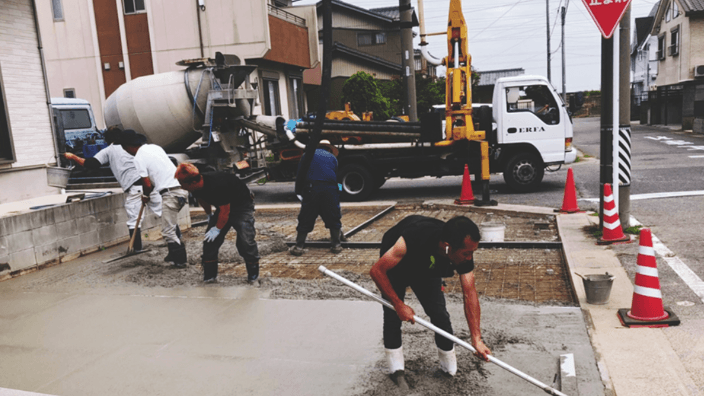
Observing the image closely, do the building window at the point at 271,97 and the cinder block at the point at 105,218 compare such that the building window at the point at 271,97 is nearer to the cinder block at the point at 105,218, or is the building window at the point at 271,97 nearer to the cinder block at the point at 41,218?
the cinder block at the point at 105,218

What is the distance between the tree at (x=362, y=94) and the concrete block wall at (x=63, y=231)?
15802 millimetres

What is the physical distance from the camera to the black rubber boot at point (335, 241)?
7.58 meters

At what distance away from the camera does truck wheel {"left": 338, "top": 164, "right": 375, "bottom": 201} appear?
12.3 metres

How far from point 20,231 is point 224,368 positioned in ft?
14.3

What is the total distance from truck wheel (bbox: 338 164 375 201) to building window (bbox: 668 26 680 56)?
1040 inches

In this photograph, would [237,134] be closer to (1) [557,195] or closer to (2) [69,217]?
(2) [69,217]

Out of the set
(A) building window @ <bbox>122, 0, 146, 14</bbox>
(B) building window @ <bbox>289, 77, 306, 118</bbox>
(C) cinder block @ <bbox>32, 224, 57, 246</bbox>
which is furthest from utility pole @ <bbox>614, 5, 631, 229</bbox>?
(A) building window @ <bbox>122, 0, 146, 14</bbox>

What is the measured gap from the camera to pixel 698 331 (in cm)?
422

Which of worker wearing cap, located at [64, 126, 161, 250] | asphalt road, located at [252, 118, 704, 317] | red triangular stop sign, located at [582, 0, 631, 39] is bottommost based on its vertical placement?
asphalt road, located at [252, 118, 704, 317]

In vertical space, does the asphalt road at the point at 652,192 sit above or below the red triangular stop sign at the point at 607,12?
below

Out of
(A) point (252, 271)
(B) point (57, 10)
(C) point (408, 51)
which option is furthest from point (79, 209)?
(B) point (57, 10)

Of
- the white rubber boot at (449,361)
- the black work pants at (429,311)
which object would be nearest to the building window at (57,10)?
the black work pants at (429,311)

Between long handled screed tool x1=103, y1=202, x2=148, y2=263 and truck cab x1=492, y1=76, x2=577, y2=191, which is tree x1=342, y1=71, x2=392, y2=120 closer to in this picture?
truck cab x1=492, y1=76, x2=577, y2=191

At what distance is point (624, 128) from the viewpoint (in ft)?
24.3
